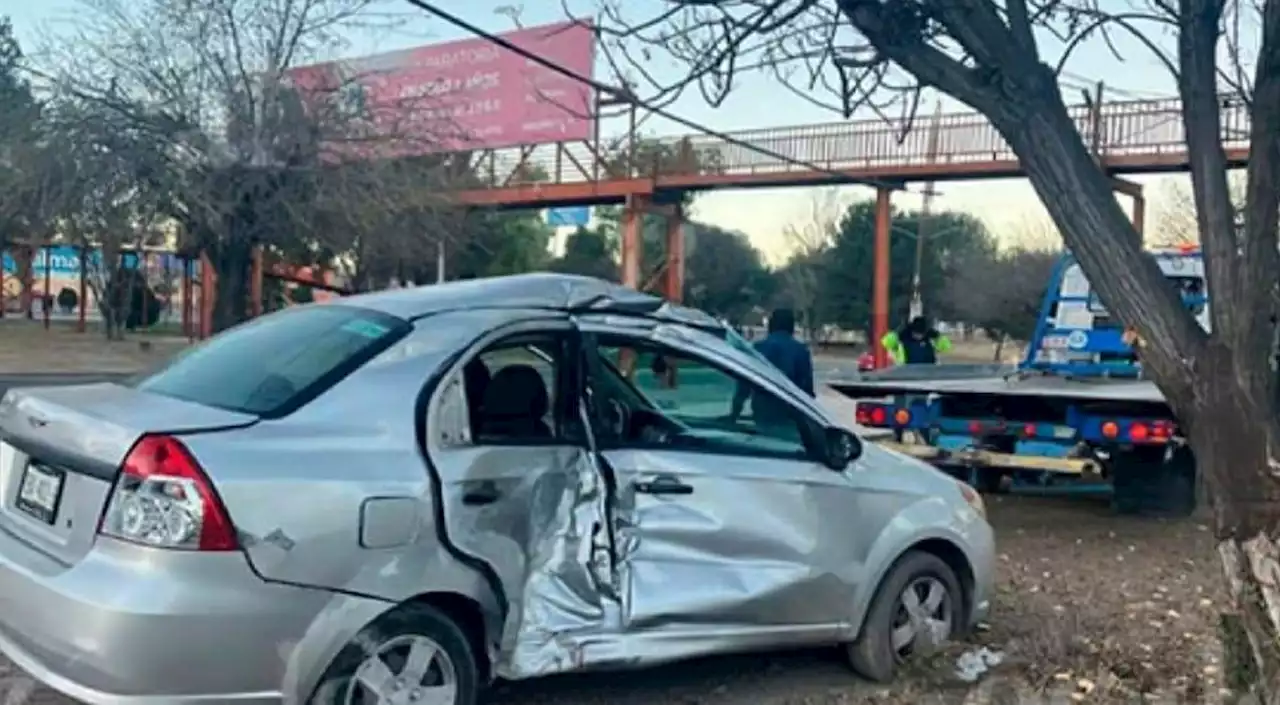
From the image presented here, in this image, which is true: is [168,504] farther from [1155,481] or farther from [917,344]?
[917,344]

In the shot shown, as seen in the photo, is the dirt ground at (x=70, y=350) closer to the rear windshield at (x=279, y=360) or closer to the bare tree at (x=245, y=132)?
the bare tree at (x=245, y=132)

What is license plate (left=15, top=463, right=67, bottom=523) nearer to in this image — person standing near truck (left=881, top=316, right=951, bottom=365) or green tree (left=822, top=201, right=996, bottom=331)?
person standing near truck (left=881, top=316, right=951, bottom=365)

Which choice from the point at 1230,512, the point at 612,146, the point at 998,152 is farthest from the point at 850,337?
the point at 1230,512

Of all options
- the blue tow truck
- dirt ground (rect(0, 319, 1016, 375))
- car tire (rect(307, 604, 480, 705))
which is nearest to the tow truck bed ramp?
the blue tow truck

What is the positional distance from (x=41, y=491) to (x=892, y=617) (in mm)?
3354

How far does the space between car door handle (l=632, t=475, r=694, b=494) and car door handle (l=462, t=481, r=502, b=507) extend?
589mm

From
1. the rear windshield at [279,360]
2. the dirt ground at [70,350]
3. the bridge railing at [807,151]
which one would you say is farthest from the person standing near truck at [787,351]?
the dirt ground at [70,350]

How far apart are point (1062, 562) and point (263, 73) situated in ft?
52.0

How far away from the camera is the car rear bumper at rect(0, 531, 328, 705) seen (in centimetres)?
380

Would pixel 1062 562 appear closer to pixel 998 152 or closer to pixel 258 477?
pixel 258 477

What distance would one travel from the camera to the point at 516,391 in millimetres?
4762

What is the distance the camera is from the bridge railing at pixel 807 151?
2259cm

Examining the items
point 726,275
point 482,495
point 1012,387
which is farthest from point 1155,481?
point 726,275

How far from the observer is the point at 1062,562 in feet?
27.5
